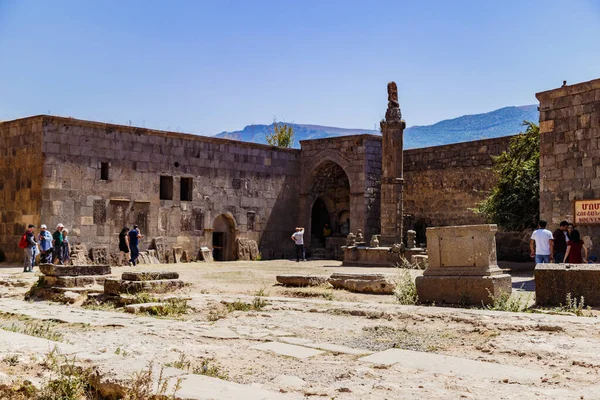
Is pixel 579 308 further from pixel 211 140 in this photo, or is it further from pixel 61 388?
pixel 211 140

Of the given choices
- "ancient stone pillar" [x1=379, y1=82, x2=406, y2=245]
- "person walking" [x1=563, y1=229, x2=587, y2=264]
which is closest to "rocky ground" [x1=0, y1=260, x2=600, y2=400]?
"person walking" [x1=563, y1=229, x2=587, y2=264]

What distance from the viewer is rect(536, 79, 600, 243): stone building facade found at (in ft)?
44.0

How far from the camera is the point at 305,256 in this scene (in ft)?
85.0

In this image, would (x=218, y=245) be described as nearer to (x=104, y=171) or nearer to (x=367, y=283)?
(x=104, y=171)

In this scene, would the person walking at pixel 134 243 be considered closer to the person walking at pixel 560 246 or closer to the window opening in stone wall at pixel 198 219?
the window opening in stone wall at pixel 198 219

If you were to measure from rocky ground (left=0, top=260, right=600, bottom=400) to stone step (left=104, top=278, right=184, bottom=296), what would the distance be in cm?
117

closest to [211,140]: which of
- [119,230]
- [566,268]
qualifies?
[119,230]

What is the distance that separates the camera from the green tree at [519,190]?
18.4 meters

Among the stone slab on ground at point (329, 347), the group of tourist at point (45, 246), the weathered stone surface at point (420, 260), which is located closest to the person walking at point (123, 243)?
the group of tourist at point (45, 246)

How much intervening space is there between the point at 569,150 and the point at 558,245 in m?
2.61

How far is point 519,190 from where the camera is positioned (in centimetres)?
1862

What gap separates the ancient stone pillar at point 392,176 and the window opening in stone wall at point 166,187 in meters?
7.24

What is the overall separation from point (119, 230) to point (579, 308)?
626 inches

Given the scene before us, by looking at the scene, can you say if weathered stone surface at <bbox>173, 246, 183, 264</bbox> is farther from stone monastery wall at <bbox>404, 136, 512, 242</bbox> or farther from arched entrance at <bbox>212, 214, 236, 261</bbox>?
stone monastery wall at <bbox>404, 136, 512, 242</bbox>
